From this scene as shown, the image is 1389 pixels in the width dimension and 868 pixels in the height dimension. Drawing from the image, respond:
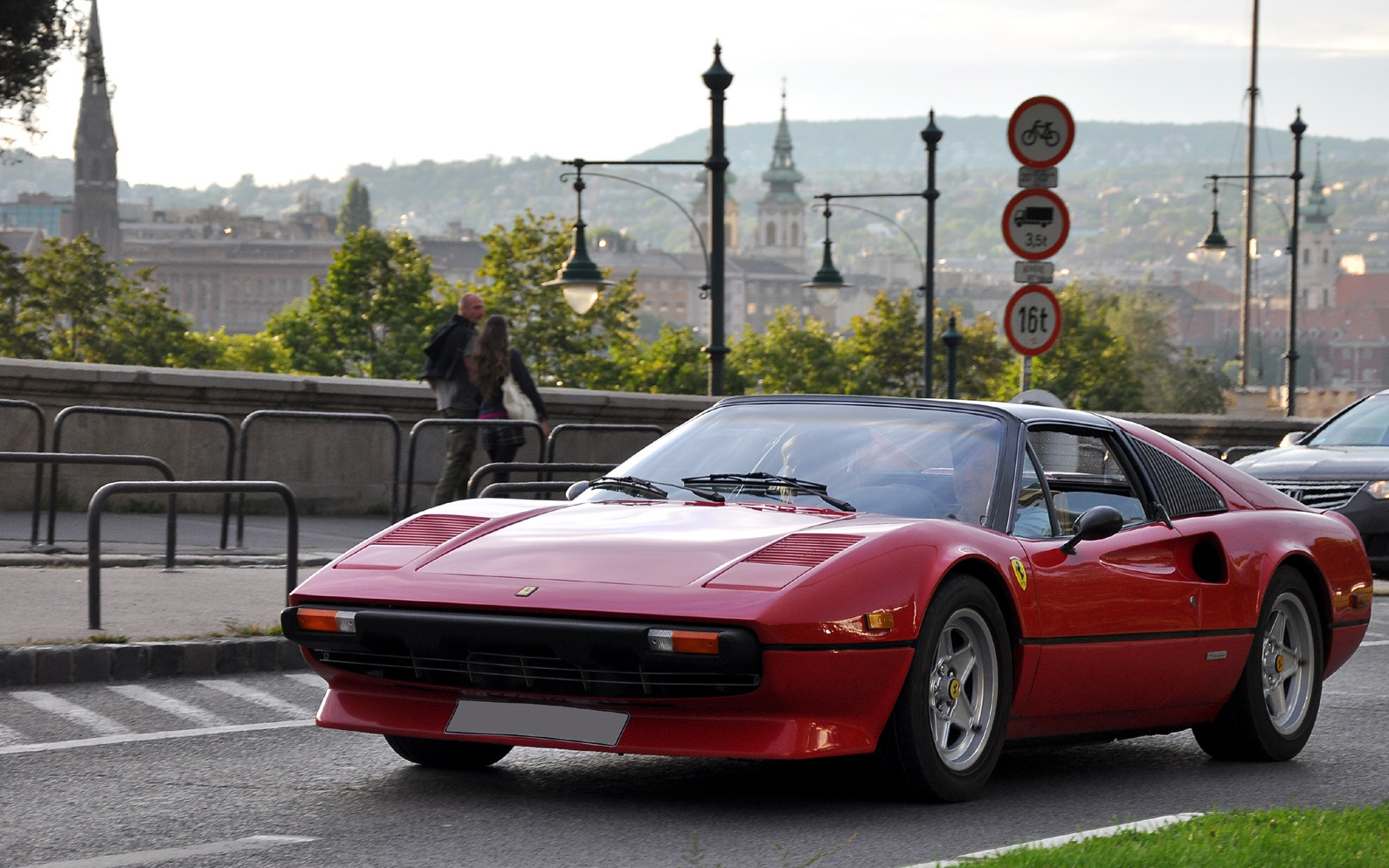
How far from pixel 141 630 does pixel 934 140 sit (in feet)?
59.2

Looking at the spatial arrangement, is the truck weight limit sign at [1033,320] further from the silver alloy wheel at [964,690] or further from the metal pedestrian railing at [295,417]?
the silver alloy wheel at [964,690]

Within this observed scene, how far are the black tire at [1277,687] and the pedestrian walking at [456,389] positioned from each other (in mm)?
9246

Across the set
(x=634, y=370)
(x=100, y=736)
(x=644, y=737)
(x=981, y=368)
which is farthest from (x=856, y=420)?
(x=981, y=368)

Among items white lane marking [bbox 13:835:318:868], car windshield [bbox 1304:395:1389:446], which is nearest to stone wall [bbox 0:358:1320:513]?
car windshield [bbox 1304:395:1389:446]

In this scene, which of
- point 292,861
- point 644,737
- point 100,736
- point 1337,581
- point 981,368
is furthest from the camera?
point 981,368

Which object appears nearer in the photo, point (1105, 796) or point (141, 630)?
point (1105, 796)

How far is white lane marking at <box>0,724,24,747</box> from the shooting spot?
Answer: 6.55m

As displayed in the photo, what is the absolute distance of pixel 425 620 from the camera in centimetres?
534

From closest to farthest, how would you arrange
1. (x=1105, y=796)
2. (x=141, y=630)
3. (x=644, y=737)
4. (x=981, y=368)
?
(x=644, y=737)
(x=1105, y=796)
(x=141, y=630)
(x=981, y=368)

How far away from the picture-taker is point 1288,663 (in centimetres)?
736

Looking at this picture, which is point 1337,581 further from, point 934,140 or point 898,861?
point 934,140

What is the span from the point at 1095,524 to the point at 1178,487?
1.07 metres

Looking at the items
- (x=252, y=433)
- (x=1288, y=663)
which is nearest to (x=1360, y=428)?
(x=252, y=433)

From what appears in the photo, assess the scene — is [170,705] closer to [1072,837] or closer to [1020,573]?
[1020,573]
